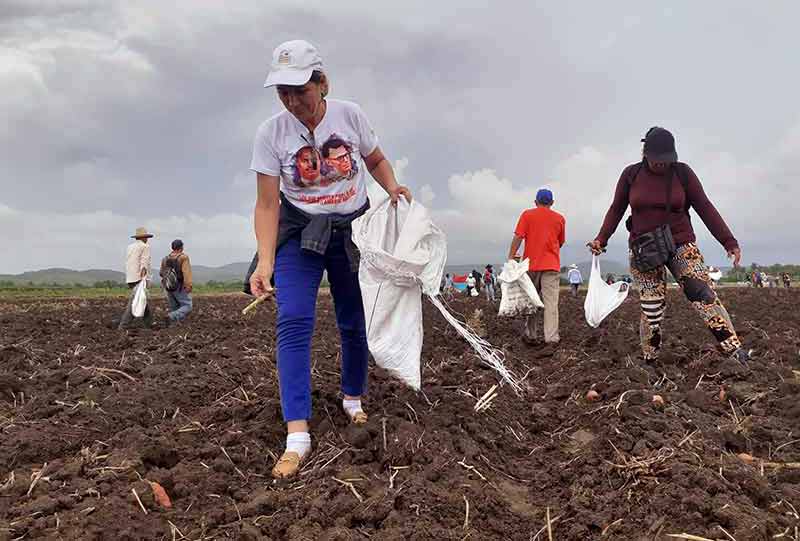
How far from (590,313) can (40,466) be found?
5.31 m

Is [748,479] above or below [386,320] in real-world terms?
below

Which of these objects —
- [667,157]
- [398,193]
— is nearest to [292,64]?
[398,193]

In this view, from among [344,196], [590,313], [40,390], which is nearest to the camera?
[344,196]

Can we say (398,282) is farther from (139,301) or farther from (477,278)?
(477,278)

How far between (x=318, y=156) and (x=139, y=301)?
7.20 meters

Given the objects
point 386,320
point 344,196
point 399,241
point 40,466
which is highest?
point 344,196

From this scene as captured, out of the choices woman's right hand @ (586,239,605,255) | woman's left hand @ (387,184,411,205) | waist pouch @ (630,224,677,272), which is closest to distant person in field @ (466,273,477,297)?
woman's right hand @ (586,239,605,255)

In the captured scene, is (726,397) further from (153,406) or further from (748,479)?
(153,406)

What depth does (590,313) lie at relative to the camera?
6.84 meters

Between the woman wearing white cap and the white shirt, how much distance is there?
6999 mm

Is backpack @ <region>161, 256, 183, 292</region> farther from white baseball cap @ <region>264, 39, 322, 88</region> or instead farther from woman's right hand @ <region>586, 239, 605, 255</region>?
white baseball cap @ <region>264, 39, 322, 88</region>

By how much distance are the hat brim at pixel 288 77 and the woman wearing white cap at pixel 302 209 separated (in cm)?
3

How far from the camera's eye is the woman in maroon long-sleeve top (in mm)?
4836

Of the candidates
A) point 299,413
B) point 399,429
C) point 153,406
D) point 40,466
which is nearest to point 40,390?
point 153,406
